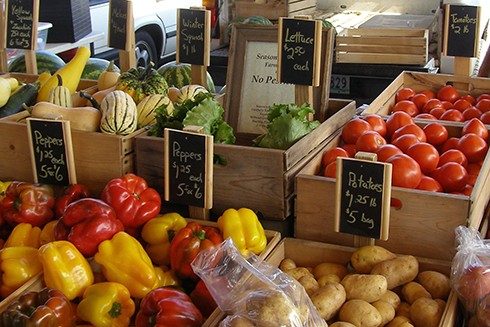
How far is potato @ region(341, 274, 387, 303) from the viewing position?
1808mm

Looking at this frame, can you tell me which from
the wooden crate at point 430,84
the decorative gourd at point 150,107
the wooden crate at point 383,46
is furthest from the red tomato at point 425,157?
the wooden crate at point 383,46

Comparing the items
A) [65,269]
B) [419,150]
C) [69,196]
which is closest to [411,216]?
[419,150]

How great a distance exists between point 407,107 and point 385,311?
146 centimetres

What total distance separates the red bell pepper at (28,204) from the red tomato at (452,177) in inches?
51.3

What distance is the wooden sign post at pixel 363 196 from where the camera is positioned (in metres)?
1.83

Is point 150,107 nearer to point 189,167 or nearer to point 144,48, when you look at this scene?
point 189,167

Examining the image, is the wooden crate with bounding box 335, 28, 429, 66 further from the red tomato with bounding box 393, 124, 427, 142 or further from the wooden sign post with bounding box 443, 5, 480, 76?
the red tomato with bounding box 393, 124, 427, 142

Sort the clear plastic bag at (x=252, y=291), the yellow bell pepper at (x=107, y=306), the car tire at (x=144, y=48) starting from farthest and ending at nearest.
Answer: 1. the car tire at (x=144, y=48)
2. the yellow bell pepper at (x=107, y=306)
3. the clear plastic bag at (x=252, y=291)

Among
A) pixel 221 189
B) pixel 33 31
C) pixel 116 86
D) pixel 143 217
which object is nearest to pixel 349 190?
pixel 221 189

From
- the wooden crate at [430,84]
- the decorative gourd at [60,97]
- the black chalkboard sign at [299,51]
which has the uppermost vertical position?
the black chalkboard sign at [299,51]

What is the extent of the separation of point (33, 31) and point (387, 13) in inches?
141

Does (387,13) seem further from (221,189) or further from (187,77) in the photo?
(221,189)

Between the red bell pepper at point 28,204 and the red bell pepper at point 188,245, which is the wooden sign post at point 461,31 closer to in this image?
the red bell pepper at point 188,245

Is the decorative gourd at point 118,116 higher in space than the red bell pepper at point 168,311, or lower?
higher
